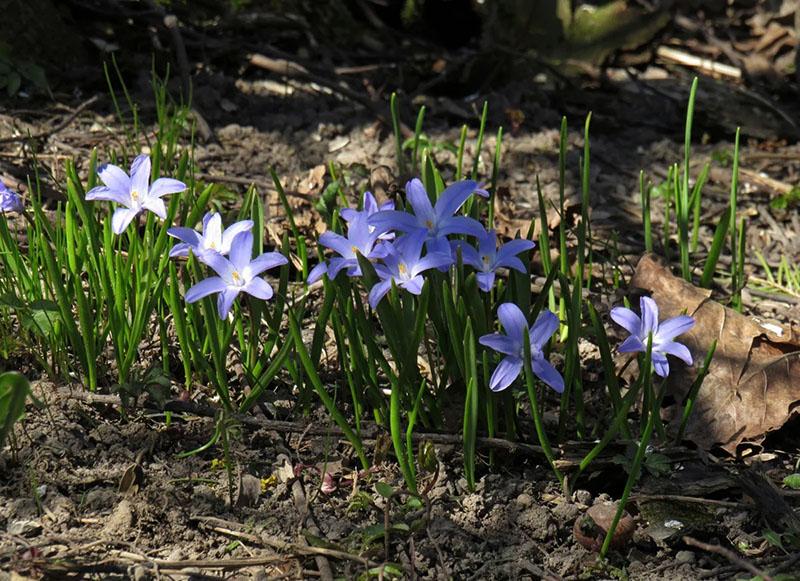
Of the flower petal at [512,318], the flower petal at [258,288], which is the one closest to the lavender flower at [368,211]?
the flower petal at [258,288]

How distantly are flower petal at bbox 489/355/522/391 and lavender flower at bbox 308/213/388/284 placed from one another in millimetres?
352

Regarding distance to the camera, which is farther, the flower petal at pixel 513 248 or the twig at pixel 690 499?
the twig at pixel 690 499

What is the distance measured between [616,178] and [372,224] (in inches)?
89.7

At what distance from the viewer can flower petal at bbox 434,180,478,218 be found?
2041 millimetres

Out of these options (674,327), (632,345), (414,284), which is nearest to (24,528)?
(414,284)

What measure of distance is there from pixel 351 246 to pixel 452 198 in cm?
24

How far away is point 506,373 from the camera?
6.45 ft

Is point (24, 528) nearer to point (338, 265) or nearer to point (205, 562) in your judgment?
point (205, 562)

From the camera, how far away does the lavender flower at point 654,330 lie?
2027 mm

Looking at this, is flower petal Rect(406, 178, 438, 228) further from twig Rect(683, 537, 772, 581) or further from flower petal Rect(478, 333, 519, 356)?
twig Rect(683, 537, 772, 581)

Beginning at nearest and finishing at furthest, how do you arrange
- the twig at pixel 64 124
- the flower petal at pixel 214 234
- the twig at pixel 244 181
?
the flower petal at pixel 214 234
the twig at pixel 244 181
the twig at pixel 64 124

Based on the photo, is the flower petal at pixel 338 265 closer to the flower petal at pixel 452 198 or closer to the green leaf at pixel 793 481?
the flower petal at pixel 452 198

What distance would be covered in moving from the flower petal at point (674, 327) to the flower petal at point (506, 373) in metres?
0.34

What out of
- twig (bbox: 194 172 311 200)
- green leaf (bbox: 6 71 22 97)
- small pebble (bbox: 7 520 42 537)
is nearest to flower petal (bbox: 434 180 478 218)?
small pebble (bbox: 7 520 42 537)
